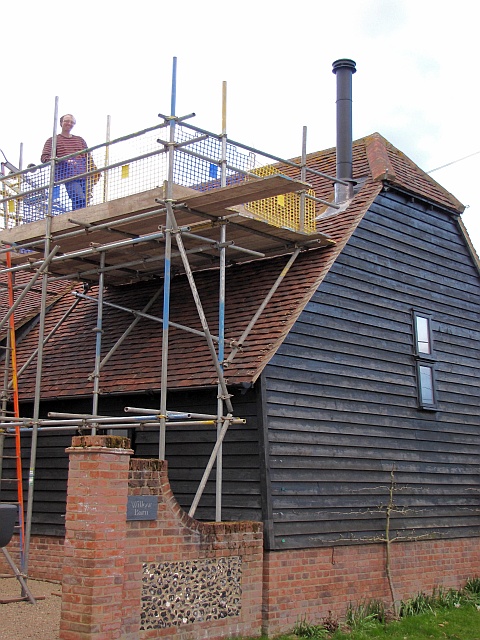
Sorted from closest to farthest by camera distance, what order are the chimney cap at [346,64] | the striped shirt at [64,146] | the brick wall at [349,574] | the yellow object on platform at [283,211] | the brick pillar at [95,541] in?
the brick pillar at [95,541] < the brick wall at [349,574] < the yellow object on platform at [283,211] < the striped shirt at [64,146] < the chimney cap at [346,64]

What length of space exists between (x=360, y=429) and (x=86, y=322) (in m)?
5.34

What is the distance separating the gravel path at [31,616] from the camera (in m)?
8.22

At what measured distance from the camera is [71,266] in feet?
44.2

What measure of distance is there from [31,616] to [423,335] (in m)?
7.90

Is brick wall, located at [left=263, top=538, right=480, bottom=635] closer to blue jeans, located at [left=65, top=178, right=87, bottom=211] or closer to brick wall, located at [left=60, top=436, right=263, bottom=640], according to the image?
brick wall, located at [left=60, top=436, right=263, bottom=640]

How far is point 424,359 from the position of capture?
13695 millimetres

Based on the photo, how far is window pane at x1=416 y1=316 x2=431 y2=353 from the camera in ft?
45.1

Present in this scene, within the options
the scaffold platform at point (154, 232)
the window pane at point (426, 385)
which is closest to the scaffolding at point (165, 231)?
the scaffold platform at point (154, 232)

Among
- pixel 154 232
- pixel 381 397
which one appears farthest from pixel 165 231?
pixel 381 397

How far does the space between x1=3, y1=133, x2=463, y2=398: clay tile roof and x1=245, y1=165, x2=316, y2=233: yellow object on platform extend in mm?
433

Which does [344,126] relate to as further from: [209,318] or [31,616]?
[31,616]

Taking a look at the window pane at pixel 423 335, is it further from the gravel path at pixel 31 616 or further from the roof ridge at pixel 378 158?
the gravel path at pixel 31 616

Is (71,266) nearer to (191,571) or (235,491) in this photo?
(235,491)

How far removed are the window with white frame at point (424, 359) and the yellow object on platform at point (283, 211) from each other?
2.61m
